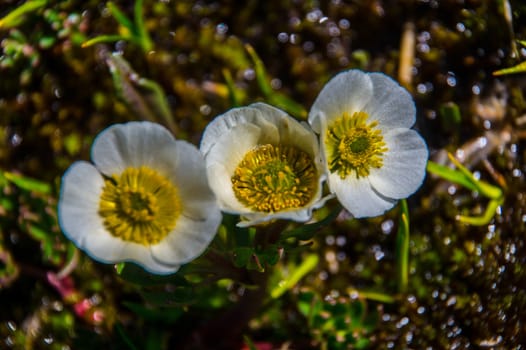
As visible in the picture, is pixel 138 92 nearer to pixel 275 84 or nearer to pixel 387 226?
pixel 275 84

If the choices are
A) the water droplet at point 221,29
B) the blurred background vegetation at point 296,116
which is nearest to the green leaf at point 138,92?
the blurred background vegetation at point 296,116

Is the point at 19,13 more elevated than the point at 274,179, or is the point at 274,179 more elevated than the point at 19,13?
the point at 19,13

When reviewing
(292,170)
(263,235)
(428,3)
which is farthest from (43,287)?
(428,3)

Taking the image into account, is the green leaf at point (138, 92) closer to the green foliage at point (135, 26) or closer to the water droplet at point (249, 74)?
the green foliage at point (135, 26)

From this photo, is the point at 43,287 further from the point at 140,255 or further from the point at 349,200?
the point at 349,200

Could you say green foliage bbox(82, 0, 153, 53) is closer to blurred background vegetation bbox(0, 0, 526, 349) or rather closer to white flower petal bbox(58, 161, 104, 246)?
blurred background vegetation bbox(0, 0, 526, 349)

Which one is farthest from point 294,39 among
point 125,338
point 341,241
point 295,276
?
point 125,338

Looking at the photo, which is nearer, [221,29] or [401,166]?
[401,166]

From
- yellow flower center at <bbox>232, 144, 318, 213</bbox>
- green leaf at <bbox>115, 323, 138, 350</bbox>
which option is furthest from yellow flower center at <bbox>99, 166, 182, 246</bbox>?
green leaf at <bbox>115, 323, 138, 350</bbox>
